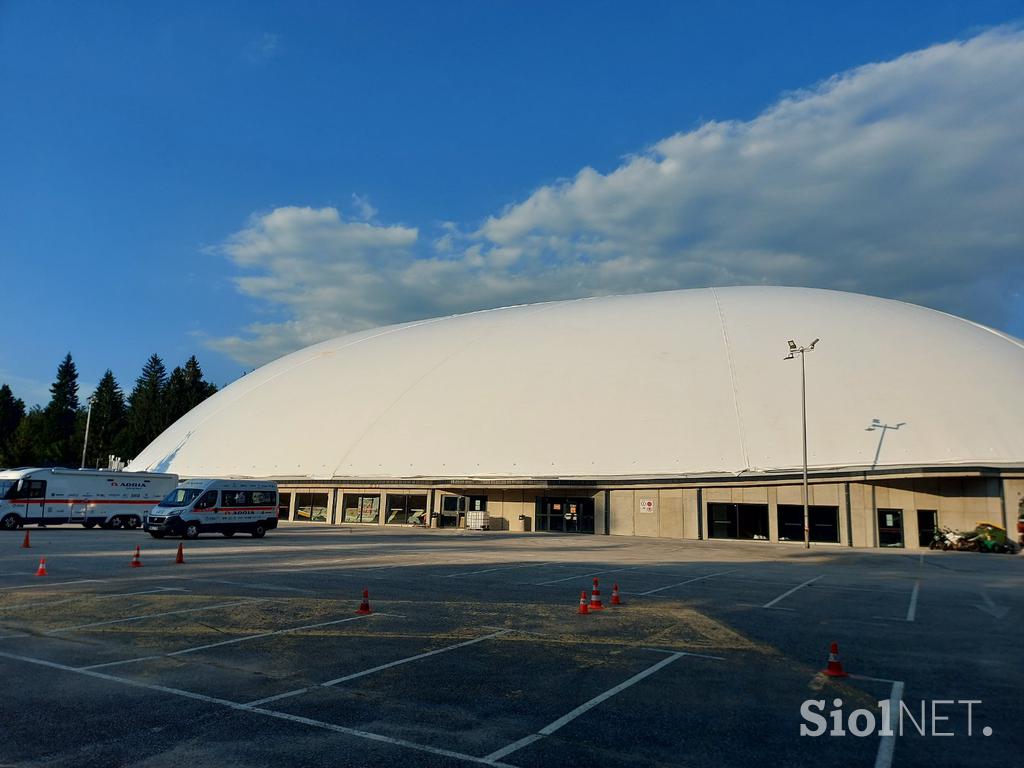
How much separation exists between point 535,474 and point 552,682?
3119cm

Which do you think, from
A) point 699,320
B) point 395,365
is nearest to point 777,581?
point 699,320

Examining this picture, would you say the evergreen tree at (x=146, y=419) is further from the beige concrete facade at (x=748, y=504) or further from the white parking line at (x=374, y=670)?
the white parking line at (x=374, y=670)

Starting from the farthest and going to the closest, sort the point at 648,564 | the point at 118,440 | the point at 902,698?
the point at 118,440, the point at 648,564, the point at 902,698

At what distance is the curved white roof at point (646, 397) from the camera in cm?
3578

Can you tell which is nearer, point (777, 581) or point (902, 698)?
point (902, 698)

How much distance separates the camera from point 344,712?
6789 mm

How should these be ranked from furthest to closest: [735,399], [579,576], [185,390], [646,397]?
[185,390] < [646,397] < [735,399] < [579,576]

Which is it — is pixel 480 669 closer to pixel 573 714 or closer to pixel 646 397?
pixel 573 714

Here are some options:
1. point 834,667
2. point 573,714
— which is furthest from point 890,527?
point 573,714

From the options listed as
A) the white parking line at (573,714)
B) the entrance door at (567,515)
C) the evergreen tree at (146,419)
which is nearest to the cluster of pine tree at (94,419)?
the evergreen tree at (146,419)

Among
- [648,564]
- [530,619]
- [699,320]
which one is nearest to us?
[530,619]

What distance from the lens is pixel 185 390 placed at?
369 ft

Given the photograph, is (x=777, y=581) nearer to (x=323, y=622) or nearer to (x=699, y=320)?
(x=323, y=622)

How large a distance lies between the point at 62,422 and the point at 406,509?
338 ft
